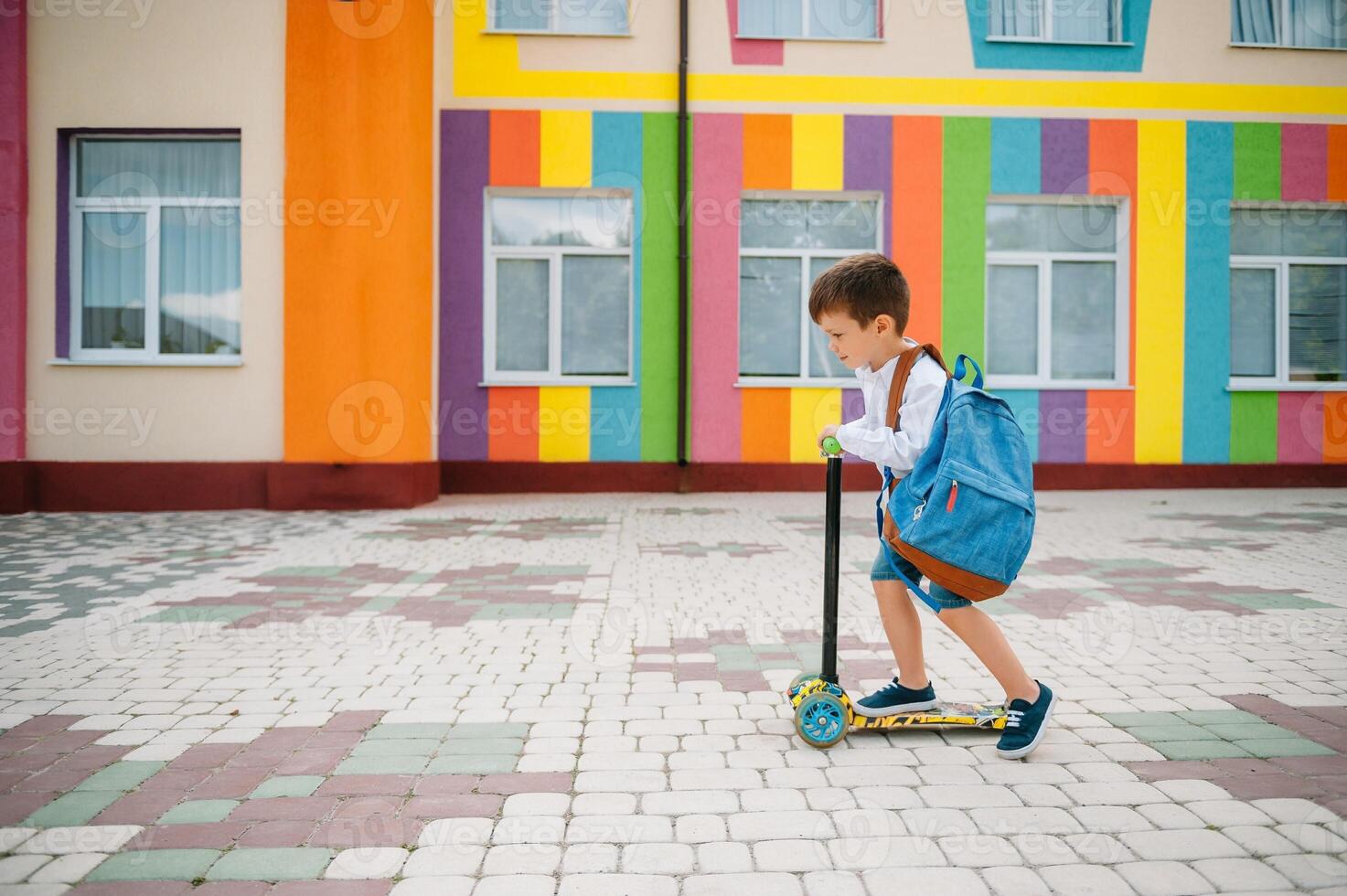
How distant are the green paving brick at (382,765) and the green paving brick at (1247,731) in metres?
2.31

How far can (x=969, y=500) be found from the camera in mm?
2578

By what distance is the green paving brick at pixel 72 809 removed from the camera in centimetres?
233

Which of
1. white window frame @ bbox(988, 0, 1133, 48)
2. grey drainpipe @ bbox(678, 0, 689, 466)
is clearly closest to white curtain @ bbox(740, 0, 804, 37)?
grey drainpipe @ bbox(678, 0, 689, 466)

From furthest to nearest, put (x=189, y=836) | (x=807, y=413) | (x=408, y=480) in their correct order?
1. (x=807, y=413)
2. (x=408, y=480)
3. (x=189, y=836)

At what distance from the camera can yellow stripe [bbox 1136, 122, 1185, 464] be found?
11.3m

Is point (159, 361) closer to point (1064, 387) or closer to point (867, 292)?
point (867, 292)

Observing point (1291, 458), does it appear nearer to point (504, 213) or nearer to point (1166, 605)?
point (1166, 605)

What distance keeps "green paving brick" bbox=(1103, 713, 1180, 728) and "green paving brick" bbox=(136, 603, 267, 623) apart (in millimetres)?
4065

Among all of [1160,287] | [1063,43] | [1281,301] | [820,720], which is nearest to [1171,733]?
[820,720]

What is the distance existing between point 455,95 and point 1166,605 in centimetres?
950

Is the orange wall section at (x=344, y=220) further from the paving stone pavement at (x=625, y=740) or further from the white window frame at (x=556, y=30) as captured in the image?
the paving stone pavement at (x=625, y=740)

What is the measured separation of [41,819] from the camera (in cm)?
235

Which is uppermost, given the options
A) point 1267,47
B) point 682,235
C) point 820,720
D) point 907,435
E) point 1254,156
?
point 1267,47

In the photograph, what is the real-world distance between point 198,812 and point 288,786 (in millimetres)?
238
